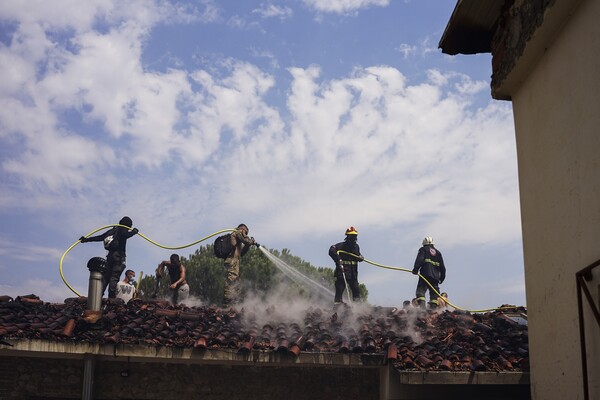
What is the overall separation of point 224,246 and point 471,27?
361 inches

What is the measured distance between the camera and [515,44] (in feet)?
20.7

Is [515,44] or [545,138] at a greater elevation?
[515,44]

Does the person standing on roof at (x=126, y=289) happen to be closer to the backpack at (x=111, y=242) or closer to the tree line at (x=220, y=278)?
the backpack at (x=111, y=242)

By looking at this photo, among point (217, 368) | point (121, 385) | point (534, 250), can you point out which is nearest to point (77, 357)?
point (121, 385)

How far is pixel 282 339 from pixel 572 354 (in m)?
5.80

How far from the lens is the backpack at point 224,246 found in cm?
1502

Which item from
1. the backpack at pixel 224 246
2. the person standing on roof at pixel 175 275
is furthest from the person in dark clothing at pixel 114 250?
the backpack at pixel 224 246

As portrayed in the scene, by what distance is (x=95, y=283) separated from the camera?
11344 millimetres

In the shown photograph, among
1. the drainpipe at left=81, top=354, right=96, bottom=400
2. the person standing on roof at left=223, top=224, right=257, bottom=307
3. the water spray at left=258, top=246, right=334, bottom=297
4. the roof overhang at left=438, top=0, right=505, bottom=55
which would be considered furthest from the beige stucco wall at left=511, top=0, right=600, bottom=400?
the water spray at left=258, top=246, right=334, bottom=297

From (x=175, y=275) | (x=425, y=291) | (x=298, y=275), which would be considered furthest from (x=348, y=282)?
(x=175, y=275)

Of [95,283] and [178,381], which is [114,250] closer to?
[95,283]

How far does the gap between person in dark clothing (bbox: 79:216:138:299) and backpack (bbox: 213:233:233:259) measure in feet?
6.45

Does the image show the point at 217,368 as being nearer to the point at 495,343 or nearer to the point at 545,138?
the point at 495,343

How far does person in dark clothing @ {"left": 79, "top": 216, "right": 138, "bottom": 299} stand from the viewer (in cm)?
1462
